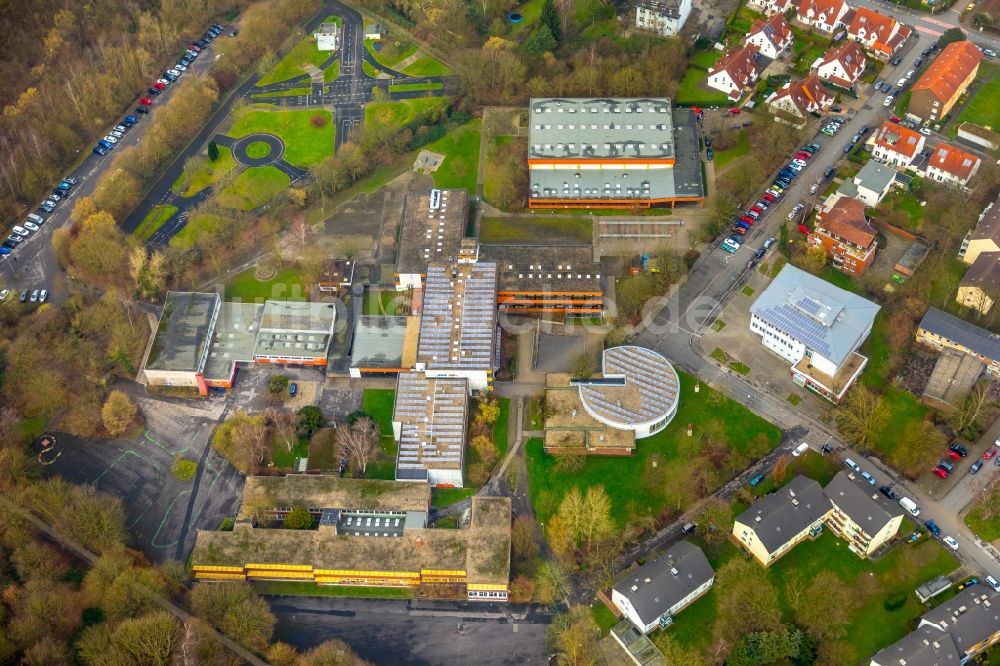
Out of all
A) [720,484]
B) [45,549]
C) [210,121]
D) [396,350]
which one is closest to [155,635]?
[45,549]

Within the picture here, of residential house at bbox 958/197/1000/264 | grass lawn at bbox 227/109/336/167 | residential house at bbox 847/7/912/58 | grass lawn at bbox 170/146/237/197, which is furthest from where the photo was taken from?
residential house at bbox 847/7/912/58

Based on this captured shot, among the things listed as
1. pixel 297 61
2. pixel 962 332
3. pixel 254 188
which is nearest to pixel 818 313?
pixel 962 332

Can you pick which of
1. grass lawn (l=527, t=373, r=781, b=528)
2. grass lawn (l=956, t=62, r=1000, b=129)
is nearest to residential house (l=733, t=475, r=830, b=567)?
grass lawn (l=527, t=373, r=781, b=528)

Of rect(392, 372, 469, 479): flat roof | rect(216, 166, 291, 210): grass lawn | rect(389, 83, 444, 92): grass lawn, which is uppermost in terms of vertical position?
rect(389, 83, 444, 92): grass lawn

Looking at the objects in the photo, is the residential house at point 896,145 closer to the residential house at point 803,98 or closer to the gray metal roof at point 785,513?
the residential house at point 803,98

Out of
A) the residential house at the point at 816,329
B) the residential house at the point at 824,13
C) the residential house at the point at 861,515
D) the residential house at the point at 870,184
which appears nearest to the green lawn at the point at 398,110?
the residential house at the point at 824,13

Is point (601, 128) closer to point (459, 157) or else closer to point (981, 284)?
point (459, 157)

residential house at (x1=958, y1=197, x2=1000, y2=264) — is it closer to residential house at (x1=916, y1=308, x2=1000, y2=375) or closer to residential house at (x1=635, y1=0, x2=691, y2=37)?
residential house at (x1=916, y1=308, x2=1000, y2=375)

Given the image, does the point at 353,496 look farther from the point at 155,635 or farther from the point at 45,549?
the point at 45,549
